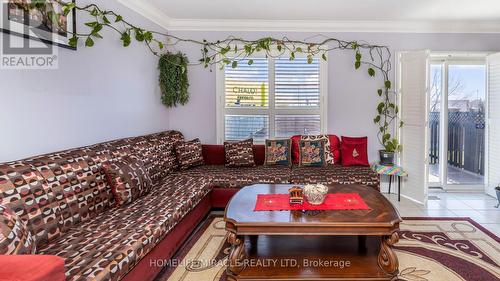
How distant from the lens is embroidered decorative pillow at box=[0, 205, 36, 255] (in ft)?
5.04

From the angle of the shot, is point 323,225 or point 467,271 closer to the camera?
point 323,225

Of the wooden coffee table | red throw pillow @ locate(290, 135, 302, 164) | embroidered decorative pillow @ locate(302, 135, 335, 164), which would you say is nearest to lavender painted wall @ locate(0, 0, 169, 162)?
the wooden coffee table

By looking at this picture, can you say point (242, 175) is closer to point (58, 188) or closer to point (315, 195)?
point (315, 195)

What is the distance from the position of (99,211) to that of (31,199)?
2.18 ft

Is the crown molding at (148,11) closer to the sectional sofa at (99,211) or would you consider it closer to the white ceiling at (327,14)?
the white ceiling at (327,14)

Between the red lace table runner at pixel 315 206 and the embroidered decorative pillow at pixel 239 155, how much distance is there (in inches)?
61.4

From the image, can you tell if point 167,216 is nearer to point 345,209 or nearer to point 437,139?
point 345,209

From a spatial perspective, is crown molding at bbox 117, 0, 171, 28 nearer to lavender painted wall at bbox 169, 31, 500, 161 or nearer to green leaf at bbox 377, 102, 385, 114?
lavender painted wall at bbox 169, 31, 500, 161

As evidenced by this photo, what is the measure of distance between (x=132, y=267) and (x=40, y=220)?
0.61 metres

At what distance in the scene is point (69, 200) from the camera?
2.29 m

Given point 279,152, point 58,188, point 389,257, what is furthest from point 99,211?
point 279,152

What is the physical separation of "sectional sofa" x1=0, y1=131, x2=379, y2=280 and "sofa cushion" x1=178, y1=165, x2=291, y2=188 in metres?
0.23

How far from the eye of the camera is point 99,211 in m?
2.61

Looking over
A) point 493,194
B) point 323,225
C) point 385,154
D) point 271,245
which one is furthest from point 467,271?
point 493,194
